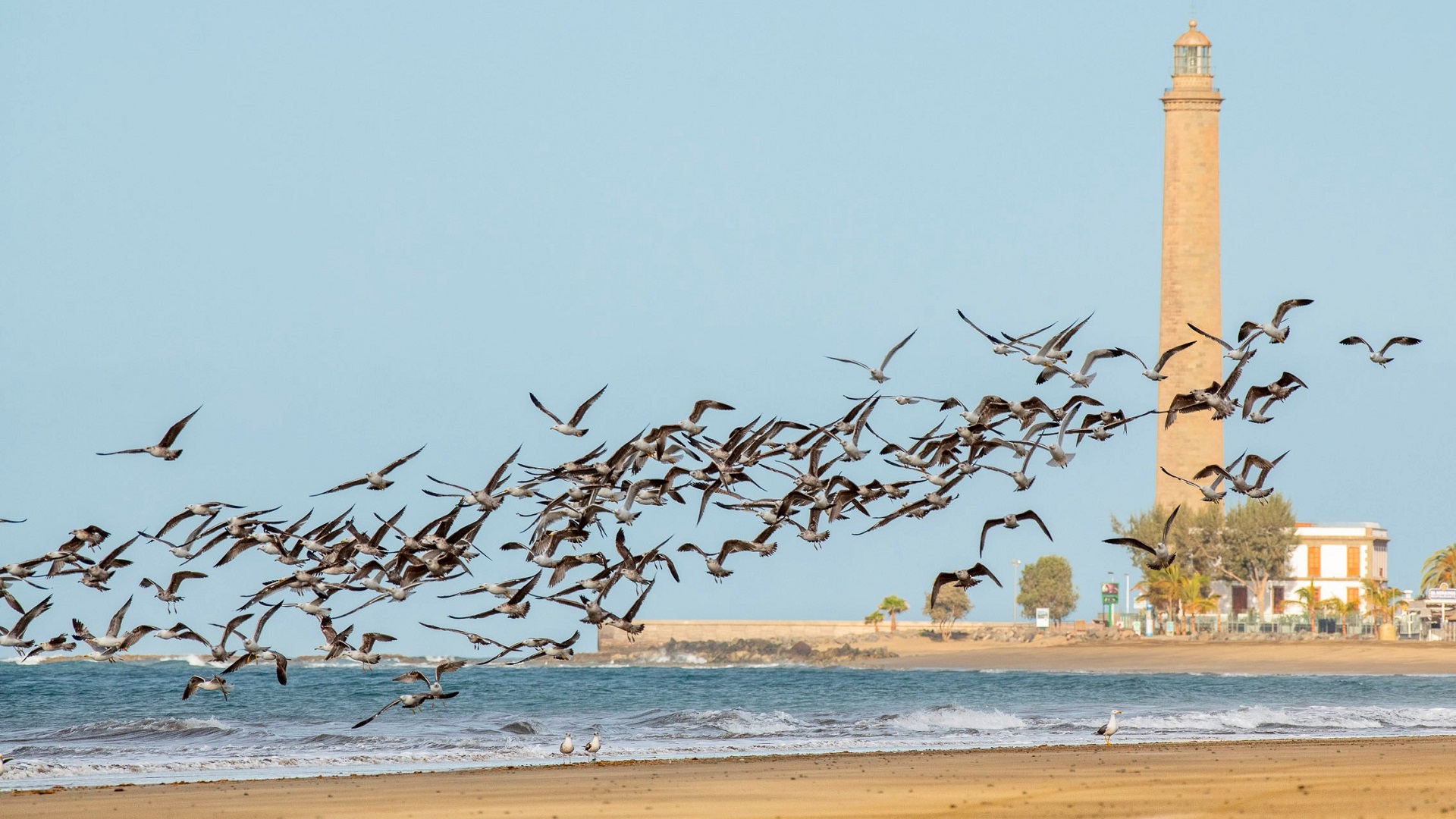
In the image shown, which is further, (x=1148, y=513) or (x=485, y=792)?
(x=1148, y=513)

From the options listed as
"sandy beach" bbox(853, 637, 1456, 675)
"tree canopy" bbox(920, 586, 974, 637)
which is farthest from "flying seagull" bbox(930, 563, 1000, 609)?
"tree canopy" bbox(920, 586, 974, 637)

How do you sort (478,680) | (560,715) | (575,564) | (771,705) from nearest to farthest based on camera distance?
1. (575,564)
2. (560,715)
3. (771,705)
4. (478,680)

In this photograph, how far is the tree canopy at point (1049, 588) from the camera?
495ft

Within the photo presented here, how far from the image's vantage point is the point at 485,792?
24.9m

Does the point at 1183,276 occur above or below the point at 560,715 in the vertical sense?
above

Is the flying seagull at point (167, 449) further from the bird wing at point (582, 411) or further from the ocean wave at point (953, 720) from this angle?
the ocean wave at point (953, 720)

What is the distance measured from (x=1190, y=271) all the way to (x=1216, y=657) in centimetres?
2732

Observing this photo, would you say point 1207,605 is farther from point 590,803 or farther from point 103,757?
point 590,803

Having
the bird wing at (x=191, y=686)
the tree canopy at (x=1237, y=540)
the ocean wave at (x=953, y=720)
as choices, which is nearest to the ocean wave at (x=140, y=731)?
the bird wing at (x=191, y=686)

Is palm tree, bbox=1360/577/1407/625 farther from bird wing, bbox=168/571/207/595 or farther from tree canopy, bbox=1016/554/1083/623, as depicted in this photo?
bird wing, bbox=168/571/207/595

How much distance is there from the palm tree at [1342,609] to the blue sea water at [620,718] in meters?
29.0

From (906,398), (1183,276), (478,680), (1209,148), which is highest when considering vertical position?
(1209,148)

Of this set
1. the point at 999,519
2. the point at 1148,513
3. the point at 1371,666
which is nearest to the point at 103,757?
the point at 999,519

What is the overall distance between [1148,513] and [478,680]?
154 feet
